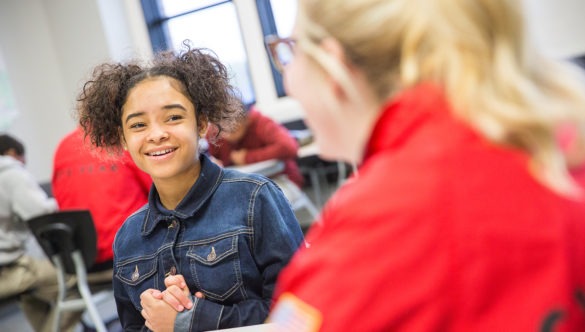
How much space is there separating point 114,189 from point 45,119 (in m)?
3.98

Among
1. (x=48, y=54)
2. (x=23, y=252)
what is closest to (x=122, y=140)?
(x=23, y=252)

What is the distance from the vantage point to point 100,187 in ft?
9.41

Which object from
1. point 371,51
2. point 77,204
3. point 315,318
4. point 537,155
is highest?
point 371,51

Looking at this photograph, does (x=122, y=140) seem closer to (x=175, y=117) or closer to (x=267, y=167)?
(x=175, y=117)

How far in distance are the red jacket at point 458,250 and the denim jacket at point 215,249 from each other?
0.76 meters

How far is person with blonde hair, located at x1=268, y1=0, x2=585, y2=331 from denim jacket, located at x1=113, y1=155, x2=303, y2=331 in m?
0.68

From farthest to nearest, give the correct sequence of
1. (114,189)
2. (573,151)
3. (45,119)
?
1. (45,119)
2. (114,189)
3. (573,151)

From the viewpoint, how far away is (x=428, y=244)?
57 cm

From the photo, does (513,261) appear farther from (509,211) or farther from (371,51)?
(371,51)

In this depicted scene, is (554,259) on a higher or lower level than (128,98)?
lower

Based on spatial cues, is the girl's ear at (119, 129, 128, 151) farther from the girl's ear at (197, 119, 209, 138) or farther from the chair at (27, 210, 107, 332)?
the chair at (27, 210, 107, 332)

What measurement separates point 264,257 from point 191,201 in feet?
0.74

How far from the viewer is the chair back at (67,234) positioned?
9.14ft

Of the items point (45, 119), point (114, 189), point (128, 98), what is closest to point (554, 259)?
point (128, 98)
